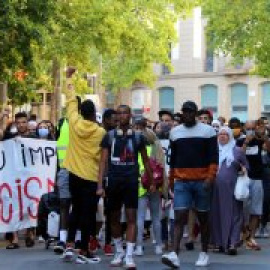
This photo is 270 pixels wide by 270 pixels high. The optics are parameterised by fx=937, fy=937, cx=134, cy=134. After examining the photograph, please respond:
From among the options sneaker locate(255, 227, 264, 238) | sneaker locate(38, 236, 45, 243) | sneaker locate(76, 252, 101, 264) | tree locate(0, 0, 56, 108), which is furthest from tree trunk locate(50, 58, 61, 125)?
sneaker locate(76, 252, 101, 264)

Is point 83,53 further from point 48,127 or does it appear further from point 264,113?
point 264,113

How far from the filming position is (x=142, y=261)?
11367 millimetres

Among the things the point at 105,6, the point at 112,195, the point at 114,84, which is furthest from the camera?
the point at 114,84

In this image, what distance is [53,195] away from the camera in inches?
500

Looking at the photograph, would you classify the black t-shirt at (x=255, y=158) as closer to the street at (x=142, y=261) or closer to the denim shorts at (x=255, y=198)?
the denim shorts at (x=255, y=198)

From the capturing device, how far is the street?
1078cm

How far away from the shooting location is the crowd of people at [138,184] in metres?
10.7

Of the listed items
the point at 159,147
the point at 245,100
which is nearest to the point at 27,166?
the point at 159,147

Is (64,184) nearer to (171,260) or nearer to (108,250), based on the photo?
(108,250)

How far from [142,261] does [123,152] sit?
153 centimetres

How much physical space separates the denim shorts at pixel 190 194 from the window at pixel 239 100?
47692 mm

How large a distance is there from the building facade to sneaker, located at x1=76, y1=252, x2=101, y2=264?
152 ft

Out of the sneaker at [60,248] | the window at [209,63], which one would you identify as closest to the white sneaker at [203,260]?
the sneaker at [60,248]

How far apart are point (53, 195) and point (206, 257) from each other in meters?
2.67
